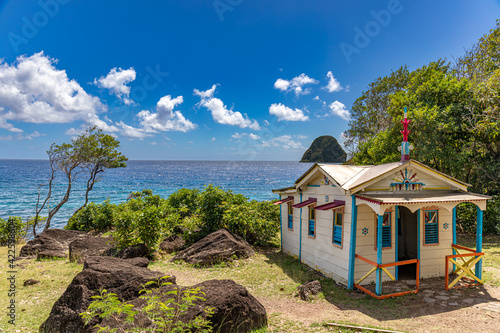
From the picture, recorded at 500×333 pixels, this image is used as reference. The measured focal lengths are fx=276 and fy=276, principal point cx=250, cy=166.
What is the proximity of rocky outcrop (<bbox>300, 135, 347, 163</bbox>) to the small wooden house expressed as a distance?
117m

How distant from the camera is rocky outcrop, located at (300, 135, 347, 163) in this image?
422 ft

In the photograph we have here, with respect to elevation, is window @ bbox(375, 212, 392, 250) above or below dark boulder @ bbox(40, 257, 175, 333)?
above

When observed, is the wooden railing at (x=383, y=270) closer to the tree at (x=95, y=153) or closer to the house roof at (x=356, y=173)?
the house roof at (x=356, y=173)

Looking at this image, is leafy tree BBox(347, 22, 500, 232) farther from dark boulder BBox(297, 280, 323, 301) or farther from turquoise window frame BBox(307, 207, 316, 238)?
dark boulder BBox(297, 280, 323, 301)

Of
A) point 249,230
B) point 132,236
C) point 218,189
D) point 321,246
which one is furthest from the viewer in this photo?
point 218,189

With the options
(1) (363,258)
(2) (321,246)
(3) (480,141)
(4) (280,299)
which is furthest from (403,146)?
(3) (480,141)

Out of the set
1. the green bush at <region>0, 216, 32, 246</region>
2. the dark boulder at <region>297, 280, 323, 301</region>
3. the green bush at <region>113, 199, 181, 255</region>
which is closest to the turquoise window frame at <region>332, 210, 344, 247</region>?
the dark boulder at <region>297, 280, 323, 301</region>

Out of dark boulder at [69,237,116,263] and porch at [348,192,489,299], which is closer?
porch at [348,192,489,299]

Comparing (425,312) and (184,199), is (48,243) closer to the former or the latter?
(184,199)

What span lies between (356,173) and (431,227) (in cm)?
319

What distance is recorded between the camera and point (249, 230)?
15.7 metres

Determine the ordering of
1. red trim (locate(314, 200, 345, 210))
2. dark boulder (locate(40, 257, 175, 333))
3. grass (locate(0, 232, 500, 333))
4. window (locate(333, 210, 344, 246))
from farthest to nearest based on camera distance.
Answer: window (locate(333, 210, 344, 246)) < red trim (locate(314, 200, 345, 210)) < grass (locate(0, 232, 500, 333)) < dark boulder (locate(40, 257, 175, 333))

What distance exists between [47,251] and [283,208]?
39.5 ft

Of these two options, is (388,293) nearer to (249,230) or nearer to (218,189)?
(249,230)
